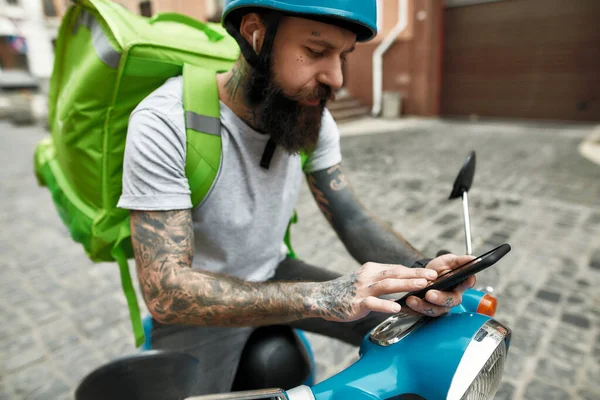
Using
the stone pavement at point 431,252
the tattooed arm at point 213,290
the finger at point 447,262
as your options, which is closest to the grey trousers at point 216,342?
the tattooed arm at point 213,290

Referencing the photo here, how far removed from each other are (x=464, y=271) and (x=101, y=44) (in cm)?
130

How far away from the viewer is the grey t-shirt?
1232mm

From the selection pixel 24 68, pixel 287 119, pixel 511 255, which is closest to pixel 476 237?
pixel 511 255

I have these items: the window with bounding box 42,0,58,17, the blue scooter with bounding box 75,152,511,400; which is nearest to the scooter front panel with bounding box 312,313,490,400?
the blue scooter with bounding box 75,152,511,400

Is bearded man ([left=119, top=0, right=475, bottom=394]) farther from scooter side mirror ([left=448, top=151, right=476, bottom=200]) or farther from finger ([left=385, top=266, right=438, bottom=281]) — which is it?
scooter side mirror ([left=448, top=151, right=476, bottom=200])

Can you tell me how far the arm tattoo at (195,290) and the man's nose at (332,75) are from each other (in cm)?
58

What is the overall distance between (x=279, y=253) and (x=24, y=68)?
30.3 m

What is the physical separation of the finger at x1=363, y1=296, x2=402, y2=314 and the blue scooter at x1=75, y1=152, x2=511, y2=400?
9 cm

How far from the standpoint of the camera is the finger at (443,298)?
0.94 m

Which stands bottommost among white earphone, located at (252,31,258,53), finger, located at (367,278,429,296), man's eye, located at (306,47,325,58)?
finger, located at (367,278,429,296)

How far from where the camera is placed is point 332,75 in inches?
50.4

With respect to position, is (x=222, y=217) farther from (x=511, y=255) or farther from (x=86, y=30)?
(x=511, y=255)

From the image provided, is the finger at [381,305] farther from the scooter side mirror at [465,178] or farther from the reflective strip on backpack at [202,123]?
the reflective strip on backpack at [202,123]

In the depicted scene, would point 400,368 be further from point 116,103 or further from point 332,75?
point 116,103
